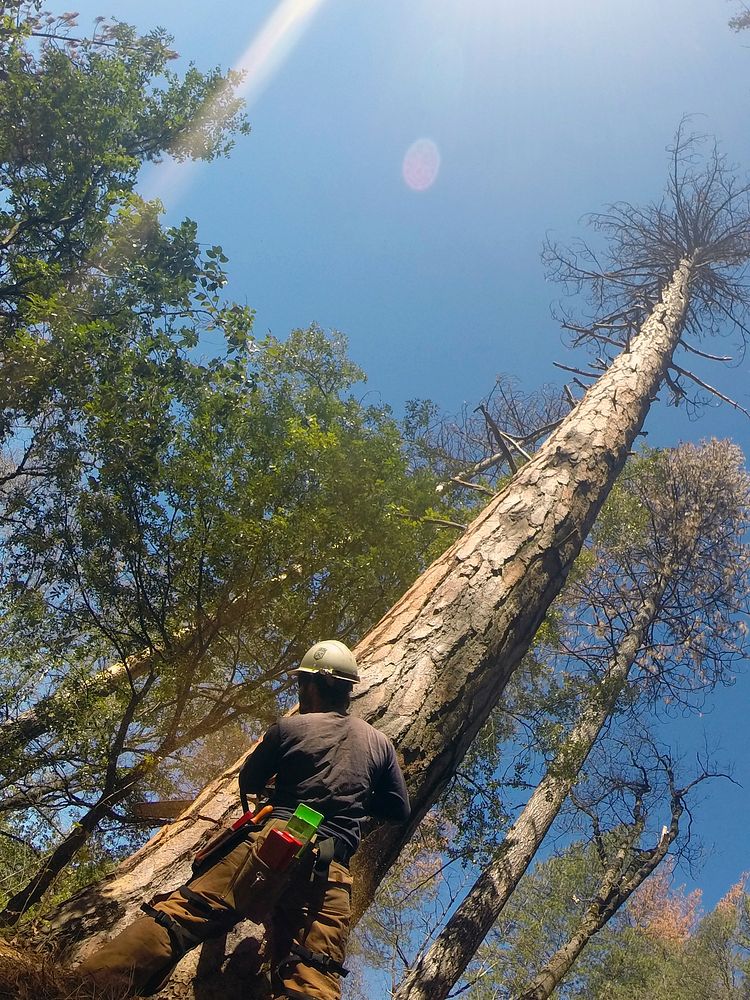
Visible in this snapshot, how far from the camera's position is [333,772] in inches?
94.6

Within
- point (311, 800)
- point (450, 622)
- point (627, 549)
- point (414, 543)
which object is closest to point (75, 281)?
point (414, 543)

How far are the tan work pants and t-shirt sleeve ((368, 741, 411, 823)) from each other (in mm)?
363

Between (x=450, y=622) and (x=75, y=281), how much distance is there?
734 cm

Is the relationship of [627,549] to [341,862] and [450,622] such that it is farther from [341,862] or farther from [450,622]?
[341,862]

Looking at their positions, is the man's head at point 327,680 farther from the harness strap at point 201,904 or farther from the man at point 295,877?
the harness strap at point 201,904

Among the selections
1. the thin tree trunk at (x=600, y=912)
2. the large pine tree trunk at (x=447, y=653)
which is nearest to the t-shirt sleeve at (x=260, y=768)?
the large pine tree trunk at (x=447, y=653)

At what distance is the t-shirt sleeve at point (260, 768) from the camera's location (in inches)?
98.4

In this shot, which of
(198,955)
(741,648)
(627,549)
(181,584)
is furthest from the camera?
(627,549)

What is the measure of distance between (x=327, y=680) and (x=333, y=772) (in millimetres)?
478

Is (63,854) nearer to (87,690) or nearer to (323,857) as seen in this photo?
(87,690)

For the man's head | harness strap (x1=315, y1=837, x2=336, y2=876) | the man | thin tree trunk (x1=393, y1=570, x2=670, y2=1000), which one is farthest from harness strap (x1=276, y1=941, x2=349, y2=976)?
thin tree trunk (x1=393, y1=570, x2=670, y2=1000)

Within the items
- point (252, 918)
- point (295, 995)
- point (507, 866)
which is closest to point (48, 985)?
point (252, 918)

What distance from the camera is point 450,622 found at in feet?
10.8

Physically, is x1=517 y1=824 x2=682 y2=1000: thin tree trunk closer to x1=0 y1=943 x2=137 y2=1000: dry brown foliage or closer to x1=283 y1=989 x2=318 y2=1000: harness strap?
x1=283 y1=989 x2=318 y2=1000: harness strap
